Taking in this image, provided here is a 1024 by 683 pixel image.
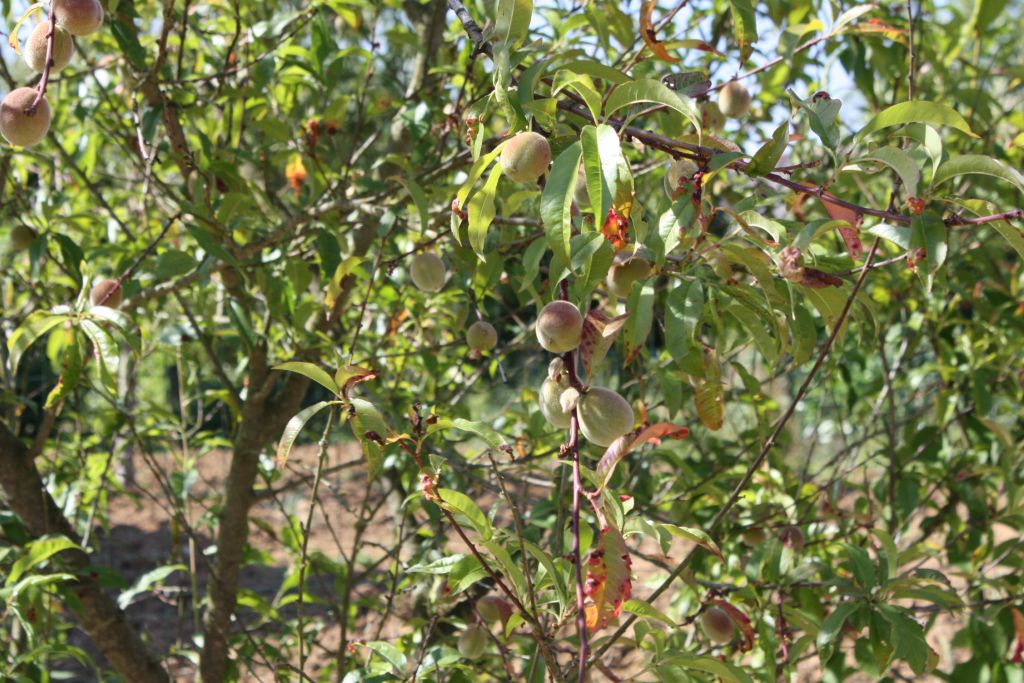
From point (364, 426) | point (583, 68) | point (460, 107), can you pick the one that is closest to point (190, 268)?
point (460, 107)

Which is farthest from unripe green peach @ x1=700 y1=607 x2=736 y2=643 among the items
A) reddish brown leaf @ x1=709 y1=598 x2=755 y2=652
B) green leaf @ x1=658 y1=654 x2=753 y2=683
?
green leaf @ x1=658 y1=654 x2=753 y2=683

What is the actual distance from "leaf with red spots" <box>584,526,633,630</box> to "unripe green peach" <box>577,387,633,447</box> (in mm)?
103

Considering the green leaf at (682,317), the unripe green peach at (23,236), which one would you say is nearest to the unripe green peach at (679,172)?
the green leaf at (682,317)

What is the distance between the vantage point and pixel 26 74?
6.77 ft

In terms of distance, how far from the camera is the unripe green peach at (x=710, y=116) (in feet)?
4.60

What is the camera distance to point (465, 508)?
1095mm

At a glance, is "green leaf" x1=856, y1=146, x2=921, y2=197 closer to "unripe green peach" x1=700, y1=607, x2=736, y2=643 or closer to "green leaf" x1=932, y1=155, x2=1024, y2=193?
"green leaf" x1=932, y1=155, x2=1024, y2=193

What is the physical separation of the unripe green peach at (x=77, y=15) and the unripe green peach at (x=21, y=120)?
11cm

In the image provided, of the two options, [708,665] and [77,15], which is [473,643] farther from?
[77,15]

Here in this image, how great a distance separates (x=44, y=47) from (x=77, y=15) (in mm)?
104

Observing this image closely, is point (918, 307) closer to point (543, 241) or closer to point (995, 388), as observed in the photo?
point (995, 388)

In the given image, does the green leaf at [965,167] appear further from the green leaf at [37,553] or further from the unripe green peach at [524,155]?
the green leaf at [37,553]

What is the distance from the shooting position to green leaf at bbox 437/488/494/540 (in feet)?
3.52

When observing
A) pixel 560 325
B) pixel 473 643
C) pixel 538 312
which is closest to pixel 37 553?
pixel 473 643
